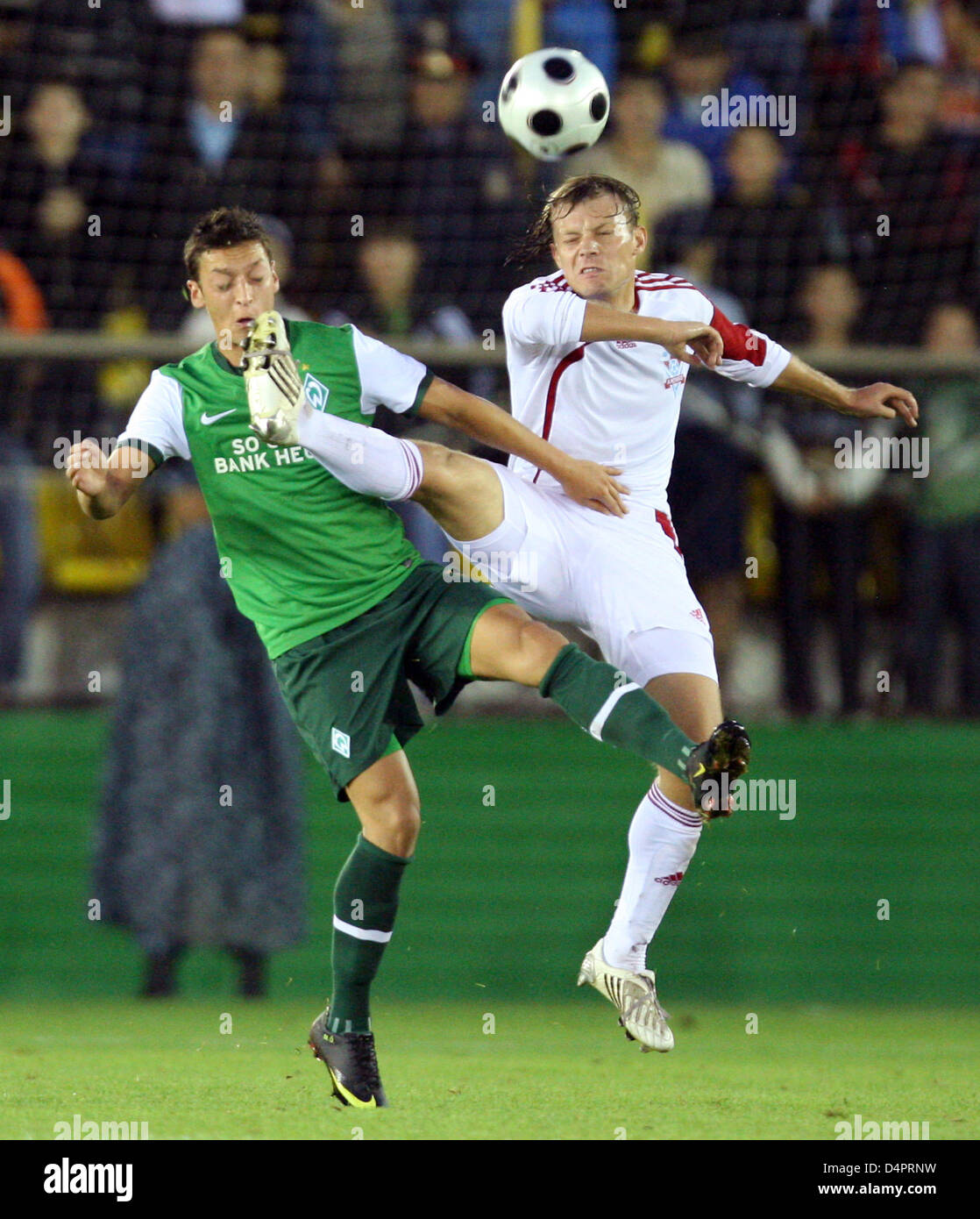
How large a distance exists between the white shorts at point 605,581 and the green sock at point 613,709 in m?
0.41

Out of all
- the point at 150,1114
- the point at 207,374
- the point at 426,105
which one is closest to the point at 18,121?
the point at 426,105

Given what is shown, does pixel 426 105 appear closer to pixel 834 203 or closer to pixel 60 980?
pixel 834 203

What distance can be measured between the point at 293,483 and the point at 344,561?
283mm

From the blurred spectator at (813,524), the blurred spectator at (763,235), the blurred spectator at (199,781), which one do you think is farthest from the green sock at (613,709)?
the blurred spectator at (763,235)

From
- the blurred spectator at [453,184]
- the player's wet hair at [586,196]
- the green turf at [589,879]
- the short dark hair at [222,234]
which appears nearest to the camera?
the short dark hair at [222,234]

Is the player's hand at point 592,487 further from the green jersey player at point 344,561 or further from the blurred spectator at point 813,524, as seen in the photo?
the blurred spectator at point 813,524

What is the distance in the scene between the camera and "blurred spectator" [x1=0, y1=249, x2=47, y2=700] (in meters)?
9.45

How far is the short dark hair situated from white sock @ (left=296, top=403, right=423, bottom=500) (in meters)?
0.58

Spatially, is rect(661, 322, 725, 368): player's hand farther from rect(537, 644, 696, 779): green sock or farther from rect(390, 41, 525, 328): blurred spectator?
rect(390, 41, 525, 328): blurred spectator

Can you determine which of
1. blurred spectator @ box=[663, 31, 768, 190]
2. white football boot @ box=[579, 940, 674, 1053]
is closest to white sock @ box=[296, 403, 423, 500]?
white football boot @ box=[579, 940, 674, 1053]

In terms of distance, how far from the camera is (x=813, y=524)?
9.55 meters

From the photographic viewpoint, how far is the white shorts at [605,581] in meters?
6.30

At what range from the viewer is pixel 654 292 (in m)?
6.48

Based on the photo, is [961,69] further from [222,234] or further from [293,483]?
[293,483]
